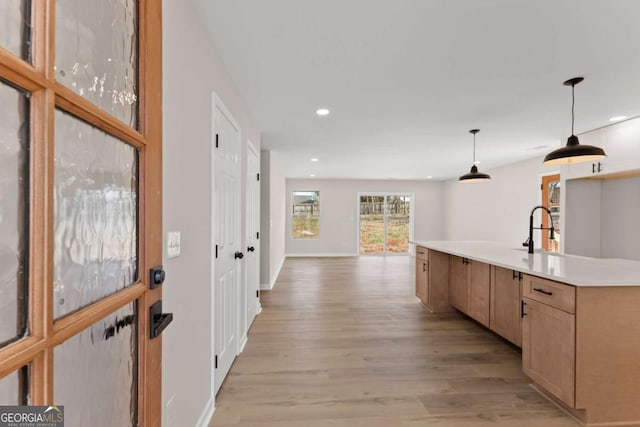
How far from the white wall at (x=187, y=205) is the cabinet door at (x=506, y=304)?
8.60ft

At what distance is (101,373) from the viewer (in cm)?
72

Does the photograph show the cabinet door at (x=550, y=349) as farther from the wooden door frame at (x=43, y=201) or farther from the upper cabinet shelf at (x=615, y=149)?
the upper cabinet shelf at (x=615, y=149)

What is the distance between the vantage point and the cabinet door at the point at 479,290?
3.01 m

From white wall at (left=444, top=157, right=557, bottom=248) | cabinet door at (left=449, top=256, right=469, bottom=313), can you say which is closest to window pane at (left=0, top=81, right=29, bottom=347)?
cabinet door at (left=449, top=256, right=469, bottom=313)

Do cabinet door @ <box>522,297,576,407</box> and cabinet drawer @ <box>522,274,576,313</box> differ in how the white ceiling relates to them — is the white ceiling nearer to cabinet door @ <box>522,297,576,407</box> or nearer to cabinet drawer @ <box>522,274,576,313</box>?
cabinet drawer @ <box>522,274,576,313</box>

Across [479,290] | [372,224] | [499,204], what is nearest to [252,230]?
[479,290]

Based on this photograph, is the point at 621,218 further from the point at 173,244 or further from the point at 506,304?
the point at 173,244

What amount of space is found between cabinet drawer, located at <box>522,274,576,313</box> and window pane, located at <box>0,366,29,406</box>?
247cm

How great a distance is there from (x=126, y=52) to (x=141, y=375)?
0.92 metres

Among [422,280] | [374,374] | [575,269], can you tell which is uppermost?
[575,269]

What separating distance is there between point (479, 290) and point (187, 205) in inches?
121

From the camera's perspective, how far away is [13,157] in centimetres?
48

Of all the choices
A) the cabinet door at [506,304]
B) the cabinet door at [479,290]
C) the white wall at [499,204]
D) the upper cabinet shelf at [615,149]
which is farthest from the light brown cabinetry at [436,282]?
the white wall at [499,204]

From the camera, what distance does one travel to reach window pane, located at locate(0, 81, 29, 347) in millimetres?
459
